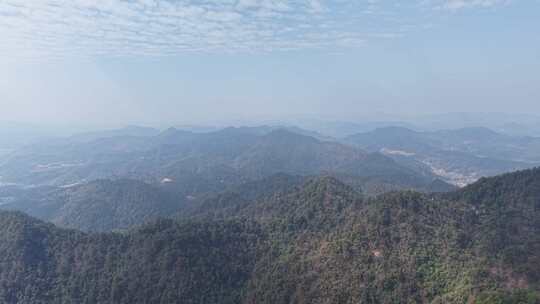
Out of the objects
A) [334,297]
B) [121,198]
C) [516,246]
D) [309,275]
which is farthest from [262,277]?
[121,198]

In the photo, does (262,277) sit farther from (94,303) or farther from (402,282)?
(94,303)

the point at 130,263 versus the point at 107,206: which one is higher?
the point at 130,263

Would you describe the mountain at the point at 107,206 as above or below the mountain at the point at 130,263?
below

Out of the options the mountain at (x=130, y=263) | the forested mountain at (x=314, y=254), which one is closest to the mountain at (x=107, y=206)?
the forested mountain at (x=314, y=254)

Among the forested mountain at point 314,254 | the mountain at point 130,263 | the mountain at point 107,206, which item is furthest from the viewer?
the mountain at point 107,206

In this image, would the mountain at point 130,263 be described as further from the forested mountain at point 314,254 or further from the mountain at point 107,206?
the mountain at point 107,206

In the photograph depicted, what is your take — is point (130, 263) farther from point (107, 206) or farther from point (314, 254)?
point (107, 206)

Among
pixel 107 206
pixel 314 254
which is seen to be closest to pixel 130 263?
pixel 314 254
